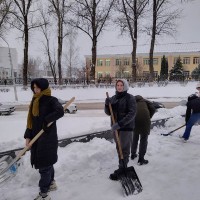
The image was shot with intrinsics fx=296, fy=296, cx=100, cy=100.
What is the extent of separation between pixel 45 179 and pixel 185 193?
7.18ft

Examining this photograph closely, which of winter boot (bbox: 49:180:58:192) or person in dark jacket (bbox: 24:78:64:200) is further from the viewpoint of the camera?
winter boot (bbox: 49:180:58:192)

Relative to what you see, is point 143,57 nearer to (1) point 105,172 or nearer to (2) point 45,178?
(1) point 105,172

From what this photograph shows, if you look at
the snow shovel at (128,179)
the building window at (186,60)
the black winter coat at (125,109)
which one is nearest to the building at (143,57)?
the building window at (186,60)

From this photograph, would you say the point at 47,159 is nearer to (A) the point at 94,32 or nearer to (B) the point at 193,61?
(A) the point at 94,32

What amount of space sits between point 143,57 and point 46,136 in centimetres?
5606

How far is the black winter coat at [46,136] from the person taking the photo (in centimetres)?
424

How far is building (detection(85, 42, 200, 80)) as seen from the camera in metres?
57.1

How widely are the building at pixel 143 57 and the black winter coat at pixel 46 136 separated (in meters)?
51.1

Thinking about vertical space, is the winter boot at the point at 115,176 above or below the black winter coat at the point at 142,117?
below

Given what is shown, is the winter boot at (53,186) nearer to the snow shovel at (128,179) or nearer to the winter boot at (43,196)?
the winter boot at (43,196)

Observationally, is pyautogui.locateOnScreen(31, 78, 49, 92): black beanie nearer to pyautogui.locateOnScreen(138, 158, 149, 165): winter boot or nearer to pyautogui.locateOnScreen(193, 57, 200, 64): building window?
pyautogui.locateOnScreen(138, 158, 149, 165): winter boot

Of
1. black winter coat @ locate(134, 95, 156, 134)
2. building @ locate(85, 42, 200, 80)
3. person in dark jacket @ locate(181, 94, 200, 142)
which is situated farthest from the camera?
building @ locate(85, 42, 200, 80)

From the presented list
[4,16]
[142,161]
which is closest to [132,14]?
[4,16]

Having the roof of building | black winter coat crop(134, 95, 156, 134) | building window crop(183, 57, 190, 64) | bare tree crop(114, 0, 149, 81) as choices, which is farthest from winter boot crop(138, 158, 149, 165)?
building window crop(183, 57, 190, 64)
